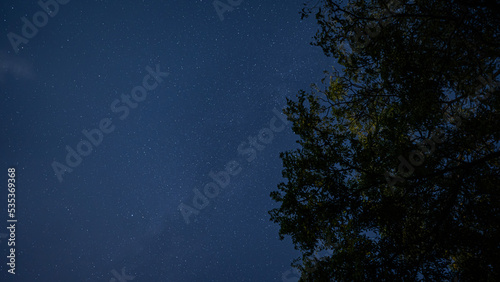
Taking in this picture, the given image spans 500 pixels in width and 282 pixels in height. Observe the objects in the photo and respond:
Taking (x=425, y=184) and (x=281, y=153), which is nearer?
(x=425, y=184)

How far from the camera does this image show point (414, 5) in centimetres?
534

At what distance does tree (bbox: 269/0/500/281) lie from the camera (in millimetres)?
4633

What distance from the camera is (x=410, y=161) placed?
5391 mm

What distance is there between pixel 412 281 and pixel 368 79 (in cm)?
441

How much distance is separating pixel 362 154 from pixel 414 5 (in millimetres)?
3339

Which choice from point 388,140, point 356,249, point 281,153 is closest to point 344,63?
point 388,140

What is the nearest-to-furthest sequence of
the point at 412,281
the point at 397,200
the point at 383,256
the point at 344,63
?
the point at 412,281
the point at 383,256
the point at 397,200
the point at 344,63

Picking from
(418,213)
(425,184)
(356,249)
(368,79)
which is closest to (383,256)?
(356,249)

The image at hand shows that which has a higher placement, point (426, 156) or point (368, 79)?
Result: point (368, 79)

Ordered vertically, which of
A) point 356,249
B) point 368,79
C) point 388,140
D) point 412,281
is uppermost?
point 368,79

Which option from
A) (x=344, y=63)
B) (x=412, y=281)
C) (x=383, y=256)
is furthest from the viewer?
(x=344, y=63)

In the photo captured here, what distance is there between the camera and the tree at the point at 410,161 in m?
4.63

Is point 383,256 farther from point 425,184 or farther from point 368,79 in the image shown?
point 368,79

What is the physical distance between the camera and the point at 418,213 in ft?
17.0
